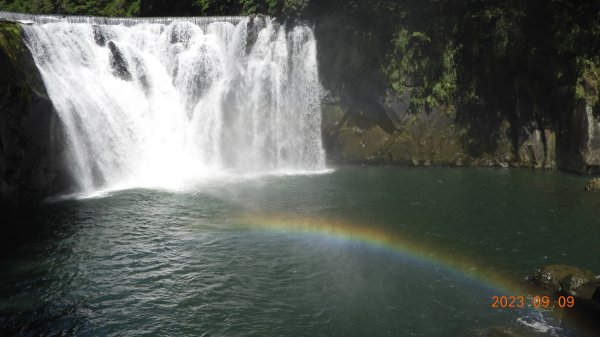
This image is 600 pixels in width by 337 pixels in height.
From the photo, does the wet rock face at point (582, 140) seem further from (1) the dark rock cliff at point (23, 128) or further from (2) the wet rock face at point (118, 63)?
(1) the dark rock cliff at point (23, 128)

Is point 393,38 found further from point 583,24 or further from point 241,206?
point 241,206

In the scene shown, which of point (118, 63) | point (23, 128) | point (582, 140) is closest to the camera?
point (23, 128)

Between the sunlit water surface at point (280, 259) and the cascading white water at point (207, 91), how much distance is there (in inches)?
216

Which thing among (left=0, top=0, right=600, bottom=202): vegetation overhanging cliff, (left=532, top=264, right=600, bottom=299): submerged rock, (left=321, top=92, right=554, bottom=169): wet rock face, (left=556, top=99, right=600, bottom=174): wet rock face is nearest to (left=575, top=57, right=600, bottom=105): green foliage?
(left=0, top=0, right=600, bottom=202): vegetation overhanging cliff

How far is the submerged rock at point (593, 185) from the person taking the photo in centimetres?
2131

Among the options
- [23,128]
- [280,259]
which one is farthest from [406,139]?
[23,128]

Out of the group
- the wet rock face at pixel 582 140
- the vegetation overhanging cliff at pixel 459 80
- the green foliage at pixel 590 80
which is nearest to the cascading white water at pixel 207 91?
the vegetation overhanging cliff at pixel 459 80

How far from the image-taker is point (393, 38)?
92.1 ft

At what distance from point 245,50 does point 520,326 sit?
23682 mm

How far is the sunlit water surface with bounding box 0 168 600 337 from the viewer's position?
34.8ft

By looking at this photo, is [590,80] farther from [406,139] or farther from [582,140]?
[406,139]

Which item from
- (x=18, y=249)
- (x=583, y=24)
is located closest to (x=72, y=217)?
(x=18, y=249)

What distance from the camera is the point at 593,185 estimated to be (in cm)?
2152

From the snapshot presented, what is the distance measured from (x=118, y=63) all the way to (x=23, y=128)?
8.72 metres
